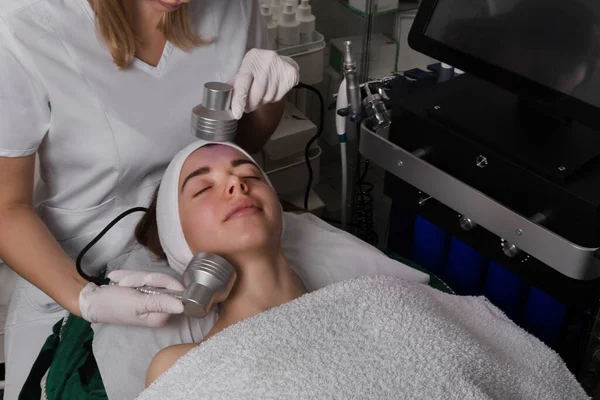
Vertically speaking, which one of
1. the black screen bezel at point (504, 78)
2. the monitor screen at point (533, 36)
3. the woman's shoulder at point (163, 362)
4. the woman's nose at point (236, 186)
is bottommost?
the woman's shoulder at point (163, 362)

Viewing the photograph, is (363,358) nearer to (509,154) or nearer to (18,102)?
(509,154)

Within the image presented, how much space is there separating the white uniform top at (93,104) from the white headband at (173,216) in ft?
0.28

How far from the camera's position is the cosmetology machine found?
100 cm

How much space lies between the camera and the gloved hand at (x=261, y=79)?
112 cm

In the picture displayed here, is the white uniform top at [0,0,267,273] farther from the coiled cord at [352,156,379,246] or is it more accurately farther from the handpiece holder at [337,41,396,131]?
the coiled cord at [352,156,379,246]

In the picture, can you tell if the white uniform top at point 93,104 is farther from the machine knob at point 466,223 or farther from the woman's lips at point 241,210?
the machine knob at point 466,223

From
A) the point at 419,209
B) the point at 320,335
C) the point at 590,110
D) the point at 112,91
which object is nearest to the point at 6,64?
the point at 112,91

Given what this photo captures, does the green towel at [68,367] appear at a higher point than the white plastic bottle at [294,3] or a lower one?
lower

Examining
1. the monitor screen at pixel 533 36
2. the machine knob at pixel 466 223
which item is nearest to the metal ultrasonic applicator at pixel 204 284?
the machine knob at pixel 466 223

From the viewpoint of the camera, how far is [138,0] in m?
1.17

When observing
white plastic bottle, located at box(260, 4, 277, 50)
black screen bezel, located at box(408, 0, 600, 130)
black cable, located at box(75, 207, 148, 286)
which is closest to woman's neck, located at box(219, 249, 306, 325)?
black cable, located at box(75, 207, 148, 286)

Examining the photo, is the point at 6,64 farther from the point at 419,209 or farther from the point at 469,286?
the point at 469,286

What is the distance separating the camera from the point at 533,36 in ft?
3.44

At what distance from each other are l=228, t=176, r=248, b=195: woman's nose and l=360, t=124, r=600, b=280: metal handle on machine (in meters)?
0.26
